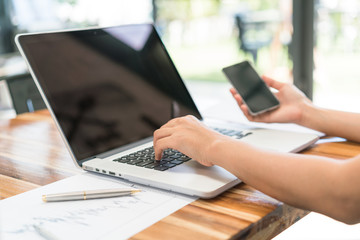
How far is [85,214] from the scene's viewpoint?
64 centimetres

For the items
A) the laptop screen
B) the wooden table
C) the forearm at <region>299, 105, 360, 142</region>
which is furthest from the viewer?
the forearm at <region>299, 105, 360, 142</region>

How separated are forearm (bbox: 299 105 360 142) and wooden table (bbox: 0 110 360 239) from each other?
0.09ft

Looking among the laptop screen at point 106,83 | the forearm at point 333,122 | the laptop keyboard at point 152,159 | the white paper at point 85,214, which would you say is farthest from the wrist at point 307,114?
the white paper at point 85,214

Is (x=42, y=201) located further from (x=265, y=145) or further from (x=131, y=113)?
(x=265, y=145)

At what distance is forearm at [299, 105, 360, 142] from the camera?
98cm

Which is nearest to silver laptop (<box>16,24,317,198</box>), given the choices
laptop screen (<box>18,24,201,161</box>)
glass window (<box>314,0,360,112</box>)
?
laptop screen (<box>18,24,201,161</box>)

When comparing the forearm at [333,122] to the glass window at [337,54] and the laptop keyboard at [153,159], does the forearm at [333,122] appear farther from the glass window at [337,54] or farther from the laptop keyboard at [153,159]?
the glass window at [337,54]

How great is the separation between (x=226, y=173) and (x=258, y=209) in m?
0.11

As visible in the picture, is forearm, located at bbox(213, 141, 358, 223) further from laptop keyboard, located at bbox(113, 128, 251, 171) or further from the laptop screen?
the laptop screen

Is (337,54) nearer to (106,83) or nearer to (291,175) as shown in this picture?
(106,83)

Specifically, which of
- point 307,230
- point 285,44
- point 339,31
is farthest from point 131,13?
point 307,230

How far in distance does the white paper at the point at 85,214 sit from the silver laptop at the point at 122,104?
42 mm

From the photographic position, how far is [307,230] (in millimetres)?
1525

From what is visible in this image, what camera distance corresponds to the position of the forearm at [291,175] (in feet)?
2.03
